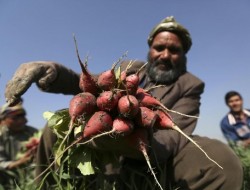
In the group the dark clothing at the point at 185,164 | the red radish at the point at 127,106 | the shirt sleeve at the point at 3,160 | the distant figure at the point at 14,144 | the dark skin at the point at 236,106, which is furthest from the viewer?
the dark skin at the point at 236,106

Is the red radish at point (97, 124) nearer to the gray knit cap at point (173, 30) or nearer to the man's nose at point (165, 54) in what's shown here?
the man's nose at point (165, 54)

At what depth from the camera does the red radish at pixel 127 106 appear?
3.45 ft

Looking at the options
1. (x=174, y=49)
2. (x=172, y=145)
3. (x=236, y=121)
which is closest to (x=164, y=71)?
(x=174, y=49)

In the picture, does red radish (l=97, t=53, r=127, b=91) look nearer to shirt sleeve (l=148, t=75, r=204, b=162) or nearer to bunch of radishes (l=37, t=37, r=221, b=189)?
bunch of radishes (l=37, t=37, r=221, b=189)

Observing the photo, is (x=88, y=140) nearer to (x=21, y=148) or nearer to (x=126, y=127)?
Answer: (x=126, y=127)

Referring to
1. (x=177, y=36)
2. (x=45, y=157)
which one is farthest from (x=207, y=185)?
(x=177, y=36)

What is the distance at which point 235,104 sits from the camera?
414 centimetres

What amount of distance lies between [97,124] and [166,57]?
109 cm

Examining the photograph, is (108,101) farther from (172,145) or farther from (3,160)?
(3,160)

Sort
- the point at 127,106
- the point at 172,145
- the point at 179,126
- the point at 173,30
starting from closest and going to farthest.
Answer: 1. the point at 127,106
2. the point at 172,145
3. the point at 179,126
4. the point at 173,30

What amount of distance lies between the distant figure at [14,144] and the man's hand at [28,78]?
5.82 ft

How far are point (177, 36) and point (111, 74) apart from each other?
114 centimetres

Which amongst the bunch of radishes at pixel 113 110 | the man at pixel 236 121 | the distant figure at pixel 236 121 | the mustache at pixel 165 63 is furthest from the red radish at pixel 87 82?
the man at pixel 236 121

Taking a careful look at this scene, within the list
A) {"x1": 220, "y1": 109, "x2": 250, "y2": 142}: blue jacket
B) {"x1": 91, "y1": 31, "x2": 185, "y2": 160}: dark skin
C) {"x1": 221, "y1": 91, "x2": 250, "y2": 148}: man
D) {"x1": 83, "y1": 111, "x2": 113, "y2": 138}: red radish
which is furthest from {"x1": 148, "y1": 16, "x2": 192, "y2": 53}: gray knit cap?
{"x1": 220, "y1": 109, "x2": 250, "y2": 142}: blue jacket
